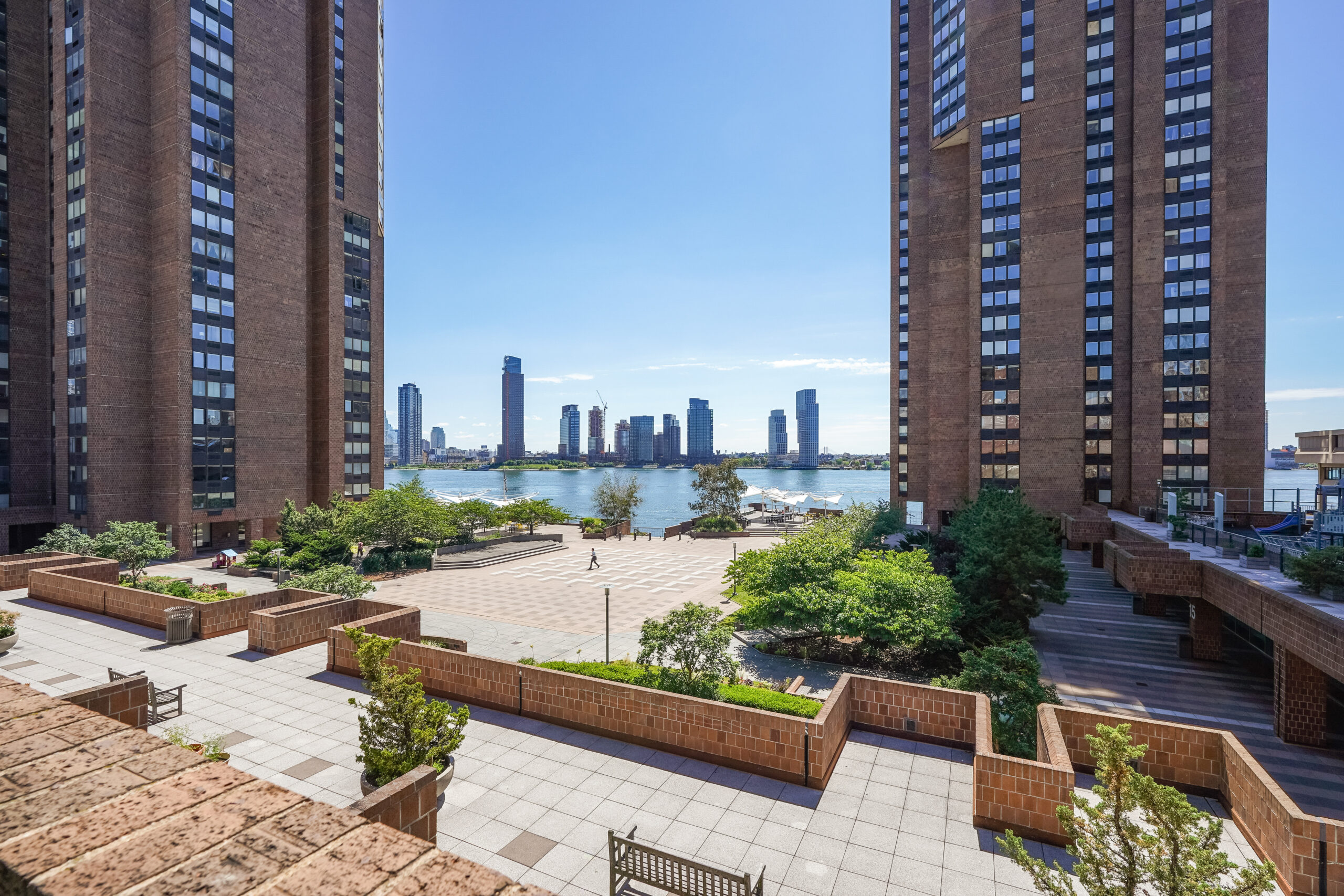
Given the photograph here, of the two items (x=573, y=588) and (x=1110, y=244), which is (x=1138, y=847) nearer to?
(x=573, y=588)

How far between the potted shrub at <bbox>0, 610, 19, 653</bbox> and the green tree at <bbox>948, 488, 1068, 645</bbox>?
2733cm

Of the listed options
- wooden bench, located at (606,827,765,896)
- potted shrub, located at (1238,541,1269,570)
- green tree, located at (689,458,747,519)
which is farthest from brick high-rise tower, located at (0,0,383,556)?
potted shrub, located at (1238,541,1269,570)

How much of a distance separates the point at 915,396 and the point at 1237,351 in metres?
23.4

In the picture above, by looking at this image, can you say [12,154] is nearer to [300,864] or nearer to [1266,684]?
[300,864]

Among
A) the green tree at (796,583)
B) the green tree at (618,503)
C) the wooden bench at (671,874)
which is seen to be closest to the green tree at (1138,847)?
the wooden bench at (671,874)

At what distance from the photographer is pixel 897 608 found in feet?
57.9

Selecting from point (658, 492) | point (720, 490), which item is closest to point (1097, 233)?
point (720, 490)

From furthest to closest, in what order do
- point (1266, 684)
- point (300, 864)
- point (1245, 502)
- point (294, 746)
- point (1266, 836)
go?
point (1245, 502) → point (1266, 684) → point (294, 746) → point (1266, 836) → point (300, 864)

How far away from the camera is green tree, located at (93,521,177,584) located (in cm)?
2569

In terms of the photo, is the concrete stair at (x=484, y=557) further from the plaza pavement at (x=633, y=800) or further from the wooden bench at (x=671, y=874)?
the wooden bench at (x=671, y=874)

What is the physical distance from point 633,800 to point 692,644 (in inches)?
163

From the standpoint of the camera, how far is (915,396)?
194 feet

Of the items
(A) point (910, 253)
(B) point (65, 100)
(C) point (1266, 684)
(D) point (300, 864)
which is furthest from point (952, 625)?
(B) point (65, 100)

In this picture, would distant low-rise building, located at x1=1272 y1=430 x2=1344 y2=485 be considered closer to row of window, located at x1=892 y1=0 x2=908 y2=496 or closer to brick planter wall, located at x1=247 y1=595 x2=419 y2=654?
row of window, located at x1=892 y1=0 x2=908 y2=496
